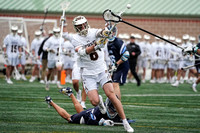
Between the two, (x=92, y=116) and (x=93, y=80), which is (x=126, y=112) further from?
(x=92, y=116)

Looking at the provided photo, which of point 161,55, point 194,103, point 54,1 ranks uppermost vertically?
point 54,1

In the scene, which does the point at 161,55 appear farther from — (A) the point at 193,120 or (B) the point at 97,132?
(B) the point at 97,132

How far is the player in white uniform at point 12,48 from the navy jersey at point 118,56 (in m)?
9.55

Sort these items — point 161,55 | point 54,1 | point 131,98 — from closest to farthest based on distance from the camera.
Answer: point 131,98 < point 161,55 < point 54,1

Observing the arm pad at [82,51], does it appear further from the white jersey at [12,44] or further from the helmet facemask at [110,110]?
the white jersey at [12,44]

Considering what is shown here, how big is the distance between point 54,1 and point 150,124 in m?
23.4

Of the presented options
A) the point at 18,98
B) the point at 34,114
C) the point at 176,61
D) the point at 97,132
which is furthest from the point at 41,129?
the point at 176,61

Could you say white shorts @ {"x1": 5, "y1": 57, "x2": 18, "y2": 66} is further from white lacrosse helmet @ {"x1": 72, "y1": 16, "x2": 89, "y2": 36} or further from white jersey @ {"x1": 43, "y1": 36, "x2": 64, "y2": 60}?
white lacrosse helmet @ {"x1": 72, "y1": 16, "x2": 89, "y2": 36}

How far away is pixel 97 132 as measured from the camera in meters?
7.31

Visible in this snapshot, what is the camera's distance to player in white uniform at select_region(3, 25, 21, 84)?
19.5 meters

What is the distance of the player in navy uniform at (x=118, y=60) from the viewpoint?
1035 centimetres

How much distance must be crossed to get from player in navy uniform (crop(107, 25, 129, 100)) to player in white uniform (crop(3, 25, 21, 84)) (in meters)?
9.52

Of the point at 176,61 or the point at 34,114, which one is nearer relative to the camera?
the point at 34,114

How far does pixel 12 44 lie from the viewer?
19.8 meters
